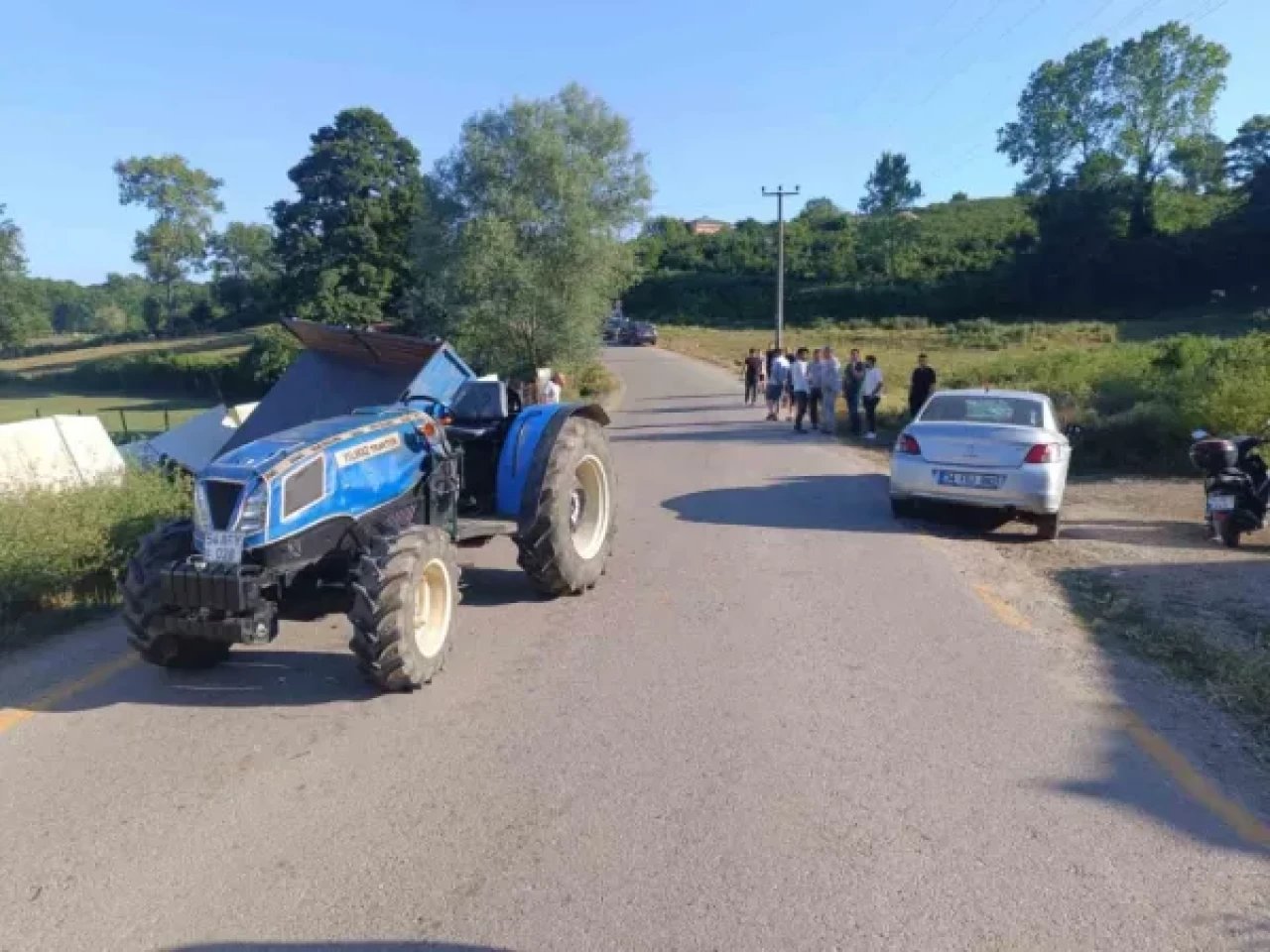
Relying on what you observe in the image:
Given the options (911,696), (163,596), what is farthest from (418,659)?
(911,696)

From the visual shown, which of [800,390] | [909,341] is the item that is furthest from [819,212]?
[800,390]

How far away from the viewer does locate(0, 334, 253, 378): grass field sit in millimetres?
62719

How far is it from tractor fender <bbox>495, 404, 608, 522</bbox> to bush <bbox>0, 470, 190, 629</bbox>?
311cm

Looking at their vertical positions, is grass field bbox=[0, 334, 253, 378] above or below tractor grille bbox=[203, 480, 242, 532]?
below

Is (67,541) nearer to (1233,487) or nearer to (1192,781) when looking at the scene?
(1192,781)

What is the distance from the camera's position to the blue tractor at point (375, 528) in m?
5.30

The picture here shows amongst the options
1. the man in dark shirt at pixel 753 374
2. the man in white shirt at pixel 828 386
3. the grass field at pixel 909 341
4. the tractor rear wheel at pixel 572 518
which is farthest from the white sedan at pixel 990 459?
the grass field at pixel 909 341

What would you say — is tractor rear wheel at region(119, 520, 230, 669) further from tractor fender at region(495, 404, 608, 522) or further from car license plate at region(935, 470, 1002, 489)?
car license plate at region(935, 470, 1002, 489)

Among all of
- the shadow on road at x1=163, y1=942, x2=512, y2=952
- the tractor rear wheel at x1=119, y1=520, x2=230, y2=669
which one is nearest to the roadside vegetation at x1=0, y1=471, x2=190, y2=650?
the tractor rear wheel at x1=119, y1=520, x2=230, y2=669

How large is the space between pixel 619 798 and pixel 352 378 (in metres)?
6.45

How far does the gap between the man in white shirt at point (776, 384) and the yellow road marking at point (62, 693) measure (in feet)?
59.0

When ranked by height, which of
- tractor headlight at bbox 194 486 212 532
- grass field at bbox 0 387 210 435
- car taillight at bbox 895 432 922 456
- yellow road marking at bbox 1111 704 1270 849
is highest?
tractor headlight at bbox 194 486 212 532

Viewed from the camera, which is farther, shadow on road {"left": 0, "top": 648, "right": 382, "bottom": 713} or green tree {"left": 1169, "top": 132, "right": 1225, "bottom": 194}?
green tree {"left": 1169, "top": 132, "right": 1225, "bottom": 194}

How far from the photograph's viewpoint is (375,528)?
242 inches
